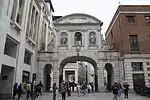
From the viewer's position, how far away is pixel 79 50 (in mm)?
27578

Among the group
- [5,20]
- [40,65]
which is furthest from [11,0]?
[40,65]

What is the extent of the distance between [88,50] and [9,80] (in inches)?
540

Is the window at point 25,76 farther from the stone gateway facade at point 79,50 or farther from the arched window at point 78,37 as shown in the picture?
the arched window at point 78,37

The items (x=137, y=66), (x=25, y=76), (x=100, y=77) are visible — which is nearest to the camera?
(x=25, y=76)

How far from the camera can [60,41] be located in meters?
29.0

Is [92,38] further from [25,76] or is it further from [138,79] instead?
[25,76]

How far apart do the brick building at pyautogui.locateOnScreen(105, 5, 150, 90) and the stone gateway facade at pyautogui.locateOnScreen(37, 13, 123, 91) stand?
1534 millimetres

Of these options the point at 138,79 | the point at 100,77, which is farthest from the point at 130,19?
the point at 100,77

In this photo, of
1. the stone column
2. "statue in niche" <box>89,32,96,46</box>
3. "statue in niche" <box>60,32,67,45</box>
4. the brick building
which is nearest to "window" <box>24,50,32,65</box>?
"statue in niche" <box>60,32,67,45</box>

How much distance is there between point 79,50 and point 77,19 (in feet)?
19.3

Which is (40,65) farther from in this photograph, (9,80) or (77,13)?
(77,13)

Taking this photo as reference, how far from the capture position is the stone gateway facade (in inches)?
1061

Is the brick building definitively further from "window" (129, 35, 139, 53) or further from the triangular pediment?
the triangular pediment

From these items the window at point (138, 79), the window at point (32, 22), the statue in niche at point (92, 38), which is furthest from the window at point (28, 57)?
the window at point (138, 79)
